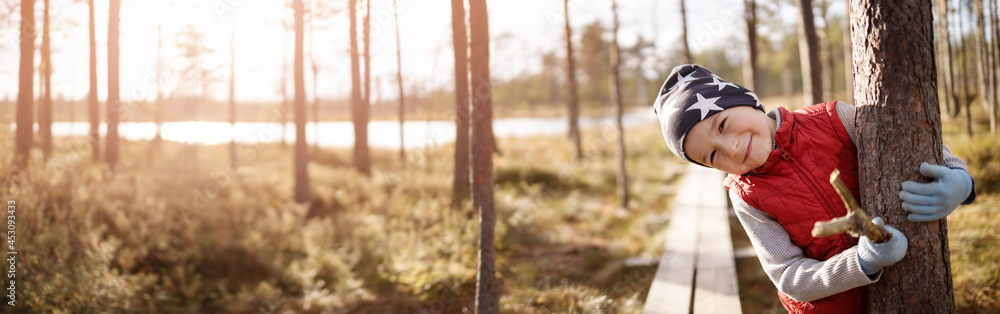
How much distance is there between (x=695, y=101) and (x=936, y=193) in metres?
0.78

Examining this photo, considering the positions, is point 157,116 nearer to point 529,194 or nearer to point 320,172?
point 320,172

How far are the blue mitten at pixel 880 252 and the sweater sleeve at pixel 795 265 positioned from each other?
0.03 meters

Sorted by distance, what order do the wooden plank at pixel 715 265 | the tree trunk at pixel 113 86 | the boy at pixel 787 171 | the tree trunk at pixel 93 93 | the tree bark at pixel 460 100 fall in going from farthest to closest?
the tree trunk at pixel 113 86
the tree trunk at pixel 93 93
the tree bark at pixel 460 100
the wooden plank at pixel 715 265
the boy at pixel 787 171

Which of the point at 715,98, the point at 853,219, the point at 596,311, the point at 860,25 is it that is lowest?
the point at 596,311

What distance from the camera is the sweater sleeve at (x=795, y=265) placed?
164cm

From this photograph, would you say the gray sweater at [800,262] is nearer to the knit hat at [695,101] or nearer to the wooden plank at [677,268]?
the knit hat at [695,101]

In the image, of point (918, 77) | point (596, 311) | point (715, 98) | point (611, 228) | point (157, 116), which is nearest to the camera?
point (918, 77)

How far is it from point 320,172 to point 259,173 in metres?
2.02

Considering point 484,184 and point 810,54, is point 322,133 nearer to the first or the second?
point 810,54

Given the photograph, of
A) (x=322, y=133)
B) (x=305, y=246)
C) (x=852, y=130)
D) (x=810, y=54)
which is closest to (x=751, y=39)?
(x=810, y=54)

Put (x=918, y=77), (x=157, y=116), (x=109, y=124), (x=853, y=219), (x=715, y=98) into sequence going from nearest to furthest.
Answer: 1. (x=853, y=219)
2. (x=918, y=77)
3. (x=715, y=98)
4. (x=109, y=124)
5. (x=157, y=116)

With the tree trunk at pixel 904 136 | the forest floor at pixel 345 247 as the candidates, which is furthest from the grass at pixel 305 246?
the tree trunk at pixel 904 136

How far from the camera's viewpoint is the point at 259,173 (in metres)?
16.9

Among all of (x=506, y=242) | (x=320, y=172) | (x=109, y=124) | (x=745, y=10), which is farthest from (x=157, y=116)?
(x=745, y=10)
